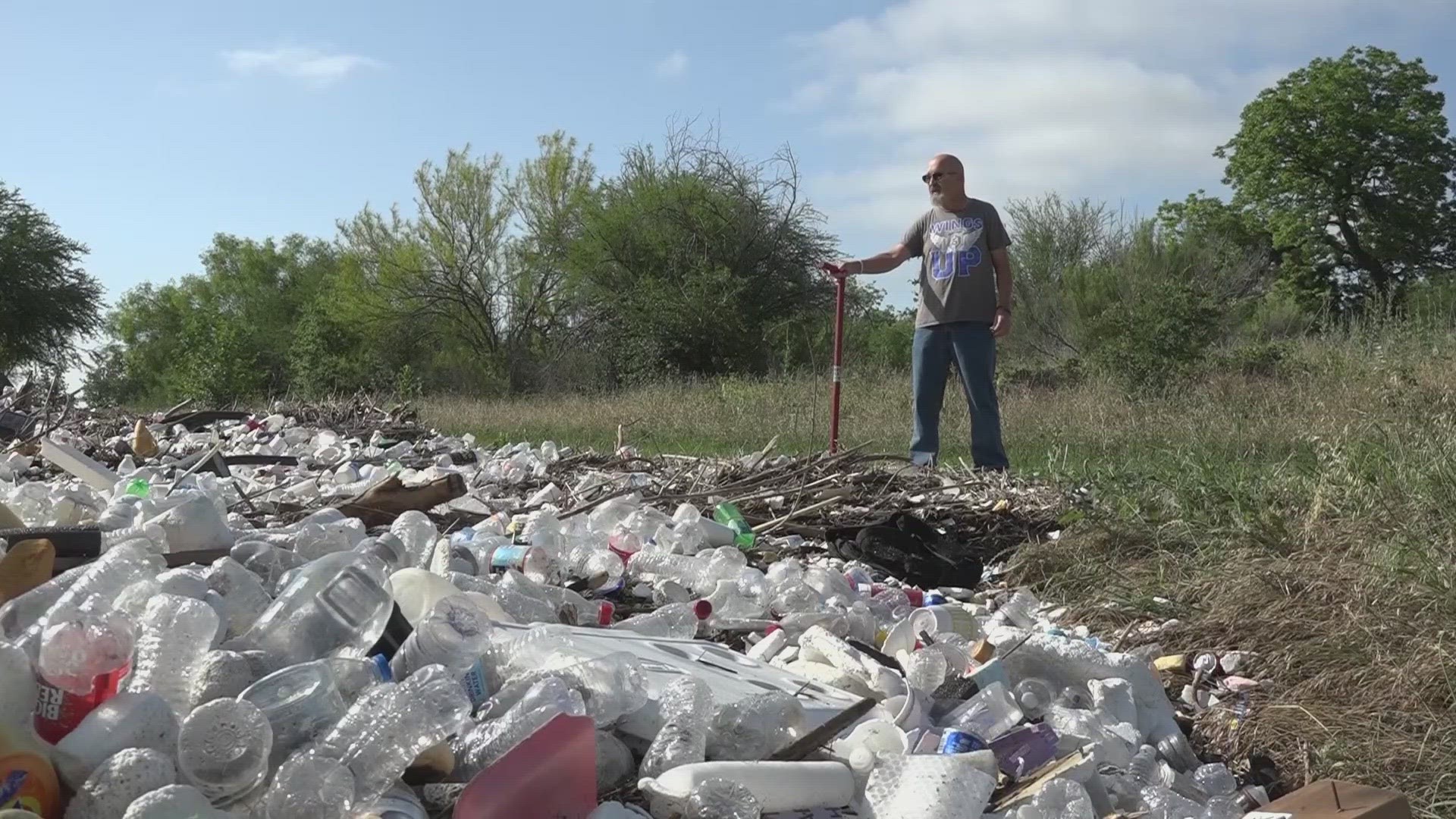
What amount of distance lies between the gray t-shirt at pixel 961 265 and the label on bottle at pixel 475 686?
4.67 meters

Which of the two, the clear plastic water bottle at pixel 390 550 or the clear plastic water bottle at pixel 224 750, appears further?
the clear plastic water bottle at pixel 390 550

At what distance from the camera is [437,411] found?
54.5 feet

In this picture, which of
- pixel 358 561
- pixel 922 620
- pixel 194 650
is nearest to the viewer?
pixel 194 650

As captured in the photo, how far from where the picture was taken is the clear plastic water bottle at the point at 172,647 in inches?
76.2

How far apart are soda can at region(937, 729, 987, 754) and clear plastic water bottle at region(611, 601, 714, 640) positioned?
0.83m

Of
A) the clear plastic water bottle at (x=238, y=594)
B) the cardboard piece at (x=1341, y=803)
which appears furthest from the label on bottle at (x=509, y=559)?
the cardboard piece at (x=1341, y=803)

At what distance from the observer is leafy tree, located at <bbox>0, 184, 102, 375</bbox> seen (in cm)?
2944

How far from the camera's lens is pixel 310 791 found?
1618 mm

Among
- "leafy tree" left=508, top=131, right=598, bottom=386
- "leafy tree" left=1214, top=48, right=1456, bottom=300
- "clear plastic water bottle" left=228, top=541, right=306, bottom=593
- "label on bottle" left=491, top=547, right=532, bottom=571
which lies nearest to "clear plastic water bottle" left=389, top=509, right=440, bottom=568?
"label on bottle" left=491, top=547, right=532, bottom=571

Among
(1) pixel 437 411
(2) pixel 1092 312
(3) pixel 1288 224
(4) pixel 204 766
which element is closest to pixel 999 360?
(2) pixel 1092 312

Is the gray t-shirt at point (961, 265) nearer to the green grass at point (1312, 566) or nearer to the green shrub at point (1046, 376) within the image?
the green grass at point (1312, 566)

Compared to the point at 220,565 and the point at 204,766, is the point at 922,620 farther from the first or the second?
the point at 204,766

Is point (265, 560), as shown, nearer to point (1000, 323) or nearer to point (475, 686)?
point (475, 686)

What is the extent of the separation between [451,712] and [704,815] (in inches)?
17.4
